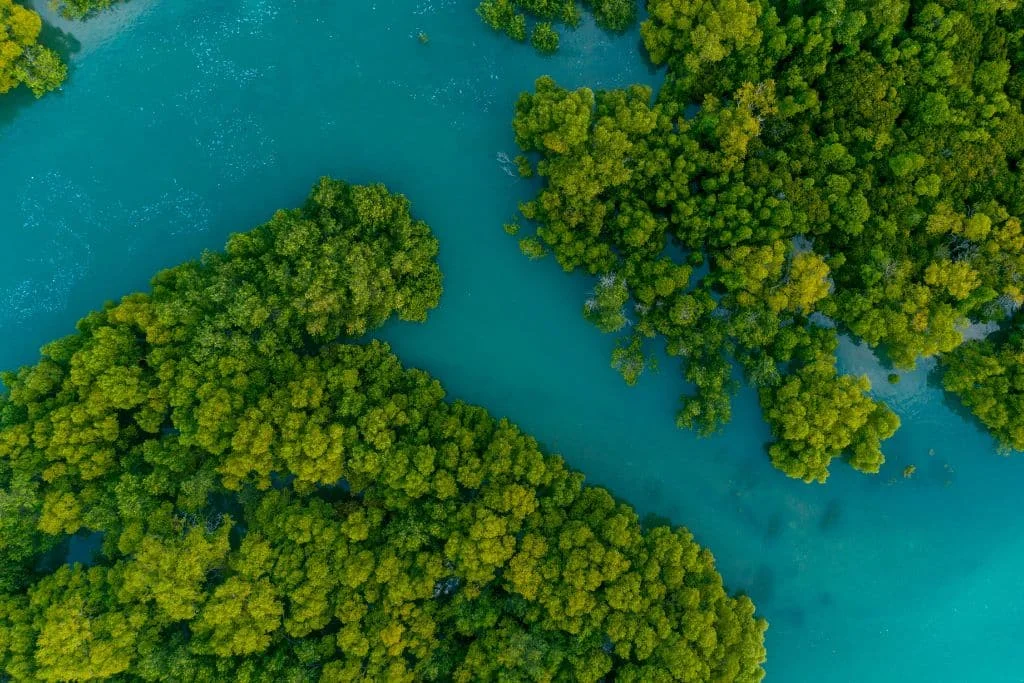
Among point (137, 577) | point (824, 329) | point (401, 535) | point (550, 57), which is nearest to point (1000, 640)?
point (824, 329)

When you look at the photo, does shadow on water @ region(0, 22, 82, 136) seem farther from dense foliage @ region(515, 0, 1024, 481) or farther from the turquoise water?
dense foliage @ region(515, 0, 1024, 481)

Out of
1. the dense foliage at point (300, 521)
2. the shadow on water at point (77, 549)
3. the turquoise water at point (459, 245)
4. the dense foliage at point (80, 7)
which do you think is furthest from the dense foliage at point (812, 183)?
the shadow on water at point (77, 549)

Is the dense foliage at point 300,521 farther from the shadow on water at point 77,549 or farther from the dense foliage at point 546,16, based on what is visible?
the dense foliage at point 546,16

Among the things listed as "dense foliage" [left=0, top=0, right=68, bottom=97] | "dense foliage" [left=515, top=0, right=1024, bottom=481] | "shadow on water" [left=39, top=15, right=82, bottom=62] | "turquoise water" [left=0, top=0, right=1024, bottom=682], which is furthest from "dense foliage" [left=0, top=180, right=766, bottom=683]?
"shadow on water" [left=39, top=15, right=82, bottom=62]

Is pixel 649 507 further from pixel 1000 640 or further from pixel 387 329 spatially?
pixel 1000 640

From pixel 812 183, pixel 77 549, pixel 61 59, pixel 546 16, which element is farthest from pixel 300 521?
pixel 812 183
